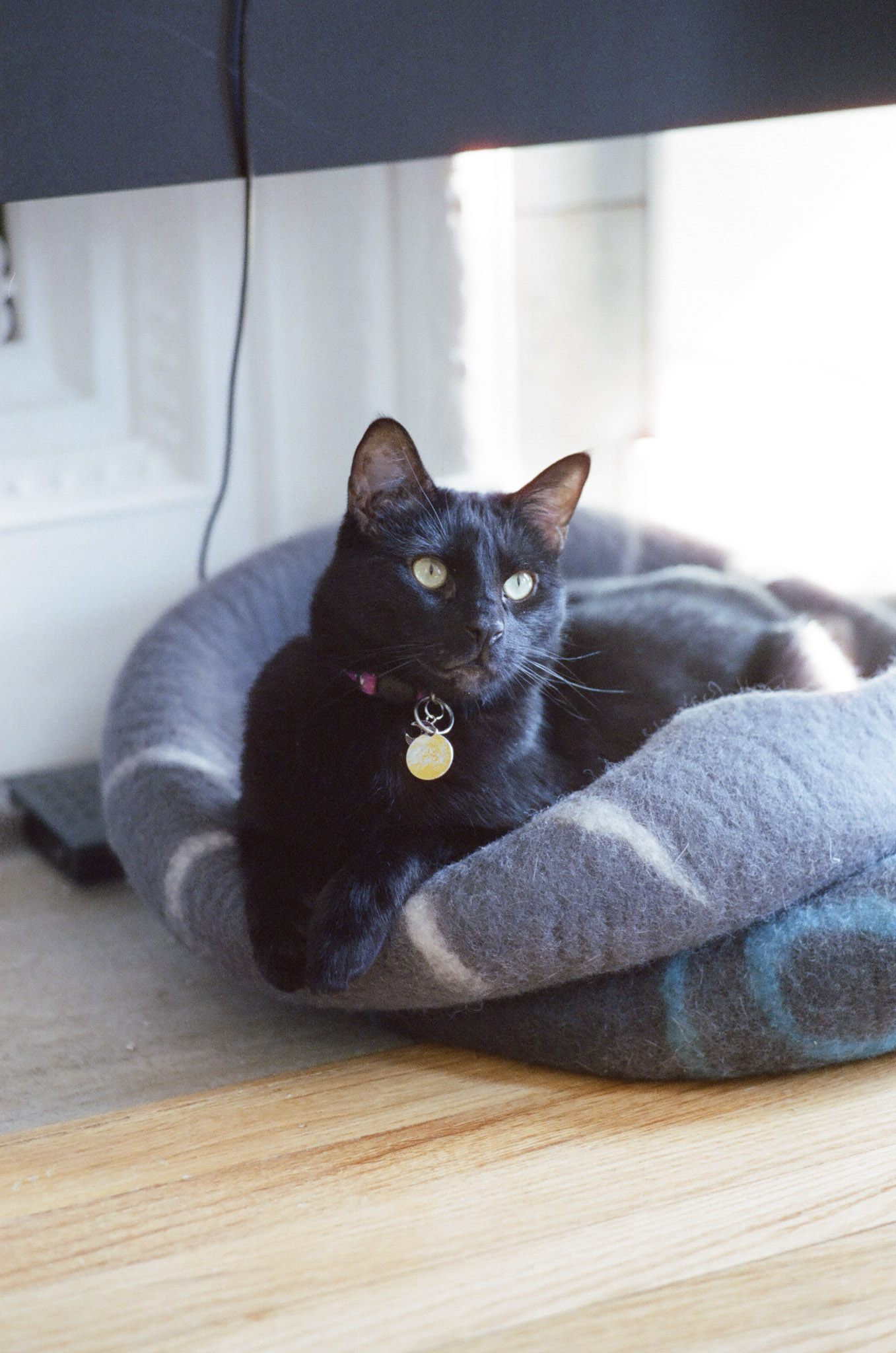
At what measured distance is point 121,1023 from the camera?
118 centimetres

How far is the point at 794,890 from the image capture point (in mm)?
1027

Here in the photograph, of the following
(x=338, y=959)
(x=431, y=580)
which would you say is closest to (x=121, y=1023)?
(x=338, y=959)

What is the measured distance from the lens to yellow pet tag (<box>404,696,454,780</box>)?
104cm

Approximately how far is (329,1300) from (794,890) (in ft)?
1.48

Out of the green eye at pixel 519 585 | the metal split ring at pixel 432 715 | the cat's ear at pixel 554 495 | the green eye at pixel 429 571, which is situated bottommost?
the metal split ring at pixel 432 715

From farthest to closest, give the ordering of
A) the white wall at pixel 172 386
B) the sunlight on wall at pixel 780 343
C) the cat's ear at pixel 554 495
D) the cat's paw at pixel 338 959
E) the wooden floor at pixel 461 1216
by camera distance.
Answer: the sunlight on wall at pixel 780 343 < the white wall at pixel 172 386 < the cat's ear at pixel 554 495 < the cat's paw at pixel 338 959 < the wooden floor at pixel 461 1216

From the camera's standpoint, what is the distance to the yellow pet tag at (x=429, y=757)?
3.42 ft

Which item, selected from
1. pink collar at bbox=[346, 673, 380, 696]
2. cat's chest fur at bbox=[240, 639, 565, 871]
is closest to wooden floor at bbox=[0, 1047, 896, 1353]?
cat's chest fur at bbox=[240, 639, 565, 871]

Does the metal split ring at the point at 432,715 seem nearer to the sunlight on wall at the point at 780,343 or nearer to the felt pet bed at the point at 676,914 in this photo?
the felt pet bed at the point at 676,914

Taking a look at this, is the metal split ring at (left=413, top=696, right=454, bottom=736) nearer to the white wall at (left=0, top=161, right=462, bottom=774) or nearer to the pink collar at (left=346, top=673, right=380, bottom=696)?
the pink collar at (left=346, top=673, right=380, bottom=696)

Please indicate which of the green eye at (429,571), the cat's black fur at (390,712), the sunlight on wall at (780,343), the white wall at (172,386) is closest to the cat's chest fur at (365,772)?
the cat's black fur at (390,712)

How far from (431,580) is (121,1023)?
494 mm

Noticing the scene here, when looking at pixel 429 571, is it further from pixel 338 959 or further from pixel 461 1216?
pixel 461 1216

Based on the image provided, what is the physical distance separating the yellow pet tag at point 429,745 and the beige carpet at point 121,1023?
0.82 ft
